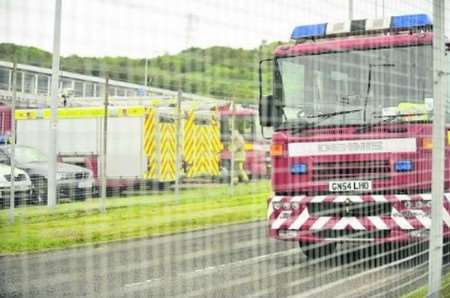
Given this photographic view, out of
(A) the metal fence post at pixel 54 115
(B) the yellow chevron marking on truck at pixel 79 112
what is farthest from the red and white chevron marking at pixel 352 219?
(A) the metal fence post at pixel 54 115

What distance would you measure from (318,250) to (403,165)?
0.76m

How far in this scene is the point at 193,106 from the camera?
213cm

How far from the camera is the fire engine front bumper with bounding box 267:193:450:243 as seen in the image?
364 centimetres

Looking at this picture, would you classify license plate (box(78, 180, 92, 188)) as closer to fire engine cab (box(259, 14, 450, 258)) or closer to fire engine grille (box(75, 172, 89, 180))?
fire engine grille (box(75, 172, 89, 180))

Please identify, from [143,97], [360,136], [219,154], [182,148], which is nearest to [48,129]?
[143,97]

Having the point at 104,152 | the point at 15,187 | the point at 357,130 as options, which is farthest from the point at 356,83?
the point at 15,187

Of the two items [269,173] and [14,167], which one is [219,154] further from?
[14,167]

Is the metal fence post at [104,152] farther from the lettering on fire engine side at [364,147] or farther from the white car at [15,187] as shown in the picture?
the lettering on fire engine side at [364,147]

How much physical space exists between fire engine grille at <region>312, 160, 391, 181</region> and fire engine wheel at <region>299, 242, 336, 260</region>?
1.35 feet

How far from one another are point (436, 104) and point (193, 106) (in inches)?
57.3

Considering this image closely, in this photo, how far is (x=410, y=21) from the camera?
3.79 meters

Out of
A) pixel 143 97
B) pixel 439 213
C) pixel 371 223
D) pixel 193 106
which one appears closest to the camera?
pixel 143 97

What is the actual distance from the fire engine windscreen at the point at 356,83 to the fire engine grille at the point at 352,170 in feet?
0.86

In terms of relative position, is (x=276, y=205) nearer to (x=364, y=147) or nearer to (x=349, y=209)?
(x=349, y=209)
